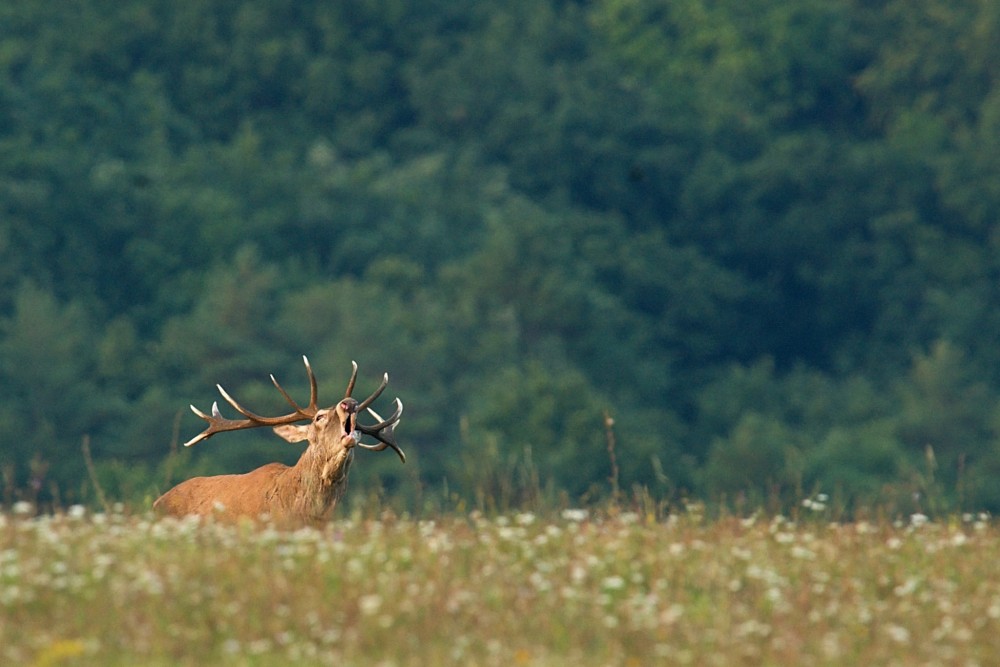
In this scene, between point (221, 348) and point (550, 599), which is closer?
point (550, 599)

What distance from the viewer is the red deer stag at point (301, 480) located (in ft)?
48.9

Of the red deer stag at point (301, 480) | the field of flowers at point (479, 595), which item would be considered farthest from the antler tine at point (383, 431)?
the field of flowers at point (479, 595)

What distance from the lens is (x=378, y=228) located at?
94938 mm

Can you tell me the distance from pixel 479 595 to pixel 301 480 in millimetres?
4365

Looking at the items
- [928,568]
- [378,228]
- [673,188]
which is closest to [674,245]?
[673,188]

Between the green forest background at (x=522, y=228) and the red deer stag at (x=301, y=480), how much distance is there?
50.9 meters

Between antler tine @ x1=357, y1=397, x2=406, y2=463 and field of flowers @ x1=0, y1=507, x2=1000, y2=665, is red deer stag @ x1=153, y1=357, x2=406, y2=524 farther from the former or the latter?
field of flowers @ x1=0, y1=507, x2=1000, y2=665

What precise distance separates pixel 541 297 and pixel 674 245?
14365 mm

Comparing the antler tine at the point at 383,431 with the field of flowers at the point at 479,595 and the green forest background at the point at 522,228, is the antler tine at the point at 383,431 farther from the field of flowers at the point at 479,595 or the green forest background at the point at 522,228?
the green forest background at the point at 522,228

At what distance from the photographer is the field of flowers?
1020 centimetres

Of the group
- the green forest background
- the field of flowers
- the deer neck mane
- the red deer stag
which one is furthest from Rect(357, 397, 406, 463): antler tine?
the green forest background

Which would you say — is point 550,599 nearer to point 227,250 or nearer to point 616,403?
point 616,403

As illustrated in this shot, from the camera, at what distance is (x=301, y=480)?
1517 centimetres

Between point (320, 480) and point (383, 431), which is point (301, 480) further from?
point (383, 431)
